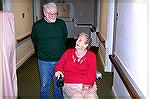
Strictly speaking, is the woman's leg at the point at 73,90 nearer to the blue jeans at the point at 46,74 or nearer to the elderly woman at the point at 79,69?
the elderly woman at the point at 79,69

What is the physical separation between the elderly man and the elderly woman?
14.0 inches

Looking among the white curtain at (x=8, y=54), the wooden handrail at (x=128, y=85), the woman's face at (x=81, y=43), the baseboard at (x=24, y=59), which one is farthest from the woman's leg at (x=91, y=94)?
the baseboard at (x=24, y=59)

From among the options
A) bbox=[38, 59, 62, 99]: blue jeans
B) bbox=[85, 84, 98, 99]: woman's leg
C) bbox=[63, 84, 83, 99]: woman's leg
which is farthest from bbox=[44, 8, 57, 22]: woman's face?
bbox=[85, 84, 98, 99]: woman's leg

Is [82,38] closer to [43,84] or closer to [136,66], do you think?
[136,66]

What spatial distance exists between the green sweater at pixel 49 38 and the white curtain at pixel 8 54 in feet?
1.19

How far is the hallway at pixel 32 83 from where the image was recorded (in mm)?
3492

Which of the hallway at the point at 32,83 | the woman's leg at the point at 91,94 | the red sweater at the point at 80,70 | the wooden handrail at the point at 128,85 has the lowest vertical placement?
the hallway at the point at 32,83

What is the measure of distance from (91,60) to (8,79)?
0.91m

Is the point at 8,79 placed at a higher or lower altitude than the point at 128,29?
lower

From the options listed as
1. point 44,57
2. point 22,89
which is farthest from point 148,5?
point 22,89

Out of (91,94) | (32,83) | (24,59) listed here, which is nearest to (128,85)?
(91,94)

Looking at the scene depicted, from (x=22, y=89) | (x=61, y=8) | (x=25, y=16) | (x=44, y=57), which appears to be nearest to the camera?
(x=44, y=57)

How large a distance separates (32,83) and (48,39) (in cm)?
157

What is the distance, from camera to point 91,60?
7.68 ft
